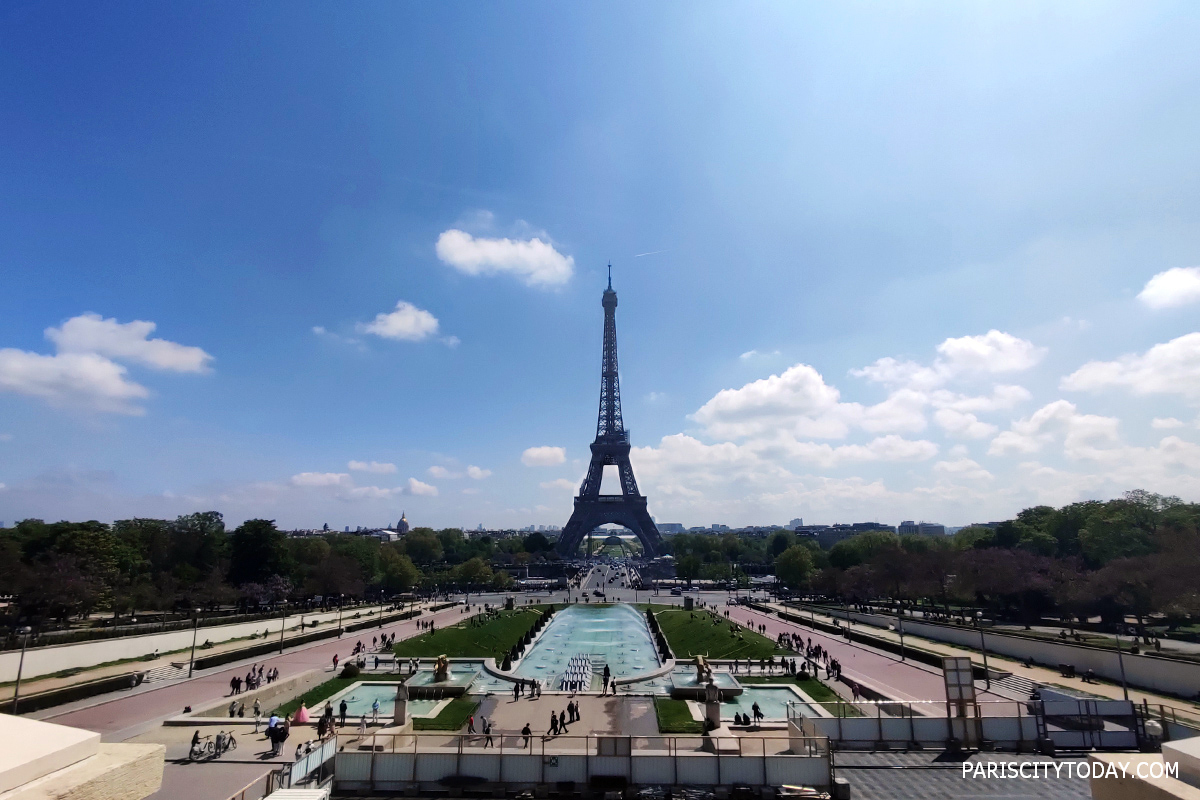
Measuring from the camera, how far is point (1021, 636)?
3462 centimetres

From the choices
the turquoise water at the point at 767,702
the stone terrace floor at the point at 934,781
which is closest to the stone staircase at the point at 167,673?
the turquoise water at the point at 767,702

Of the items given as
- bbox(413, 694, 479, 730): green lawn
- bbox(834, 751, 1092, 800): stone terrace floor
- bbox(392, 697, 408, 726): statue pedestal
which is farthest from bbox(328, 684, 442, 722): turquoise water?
bbox(834, 751, 1092, 800): stone terrace floor

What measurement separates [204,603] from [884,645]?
53.6 meters

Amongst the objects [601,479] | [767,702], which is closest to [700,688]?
[767,702]

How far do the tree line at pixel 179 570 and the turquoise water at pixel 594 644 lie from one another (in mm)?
23908

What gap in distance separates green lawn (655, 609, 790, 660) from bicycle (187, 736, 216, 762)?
22.9m

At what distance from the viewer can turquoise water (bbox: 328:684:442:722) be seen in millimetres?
23875

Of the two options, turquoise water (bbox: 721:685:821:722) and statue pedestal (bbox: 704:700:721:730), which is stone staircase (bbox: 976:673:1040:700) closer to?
turquoise water (bbox: 721:685:821:722)

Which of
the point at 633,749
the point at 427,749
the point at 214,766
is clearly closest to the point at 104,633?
the point at 214,766

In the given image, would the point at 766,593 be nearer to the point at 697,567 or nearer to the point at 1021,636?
the point at 697,567

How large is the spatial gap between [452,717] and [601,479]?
88453 mm

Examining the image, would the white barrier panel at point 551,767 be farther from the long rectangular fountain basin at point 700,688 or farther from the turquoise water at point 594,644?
the turquoise water at point 594,644

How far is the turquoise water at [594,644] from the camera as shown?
33969 millimetres

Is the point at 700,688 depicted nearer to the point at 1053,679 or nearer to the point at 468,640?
the point at 1053,679
